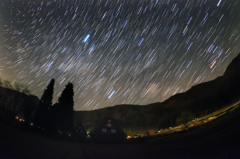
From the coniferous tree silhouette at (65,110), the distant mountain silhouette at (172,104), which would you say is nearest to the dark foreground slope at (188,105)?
the distant mountain silhouette at (172,104)

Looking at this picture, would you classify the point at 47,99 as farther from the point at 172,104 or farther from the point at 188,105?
the point at 172,104

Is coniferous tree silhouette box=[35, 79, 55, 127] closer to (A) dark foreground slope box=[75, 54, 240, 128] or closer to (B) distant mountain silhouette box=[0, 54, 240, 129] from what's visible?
(B) distant mountain silhouette box=[0, 54, 240, 129]

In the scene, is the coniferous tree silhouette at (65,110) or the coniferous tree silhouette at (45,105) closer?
the coniferous tree silhouette at (45,105)

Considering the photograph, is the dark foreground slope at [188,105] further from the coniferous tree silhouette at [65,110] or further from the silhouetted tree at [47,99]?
the silhouetted tree at [47,99]

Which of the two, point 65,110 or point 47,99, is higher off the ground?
point 47,99

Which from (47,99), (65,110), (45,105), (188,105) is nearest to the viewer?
(45,105)

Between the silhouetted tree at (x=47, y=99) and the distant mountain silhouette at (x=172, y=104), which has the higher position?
the distant mountain silhouette at (x=172, y=104)

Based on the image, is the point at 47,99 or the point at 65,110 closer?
the point at 47,99

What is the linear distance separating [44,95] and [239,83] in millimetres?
95188

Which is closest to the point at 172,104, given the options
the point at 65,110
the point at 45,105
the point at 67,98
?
the point at 67,98

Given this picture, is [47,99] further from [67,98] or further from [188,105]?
[188,105]

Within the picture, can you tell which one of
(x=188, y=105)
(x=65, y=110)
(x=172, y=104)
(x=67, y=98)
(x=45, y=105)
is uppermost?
(x=172, y=104)

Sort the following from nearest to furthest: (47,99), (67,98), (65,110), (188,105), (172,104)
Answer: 1. (47,99)
2. (65,110)
3. (67,98)
4. (188,105)
5. (172,104)

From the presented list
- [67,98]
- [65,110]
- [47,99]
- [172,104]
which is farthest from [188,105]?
[47,99]
